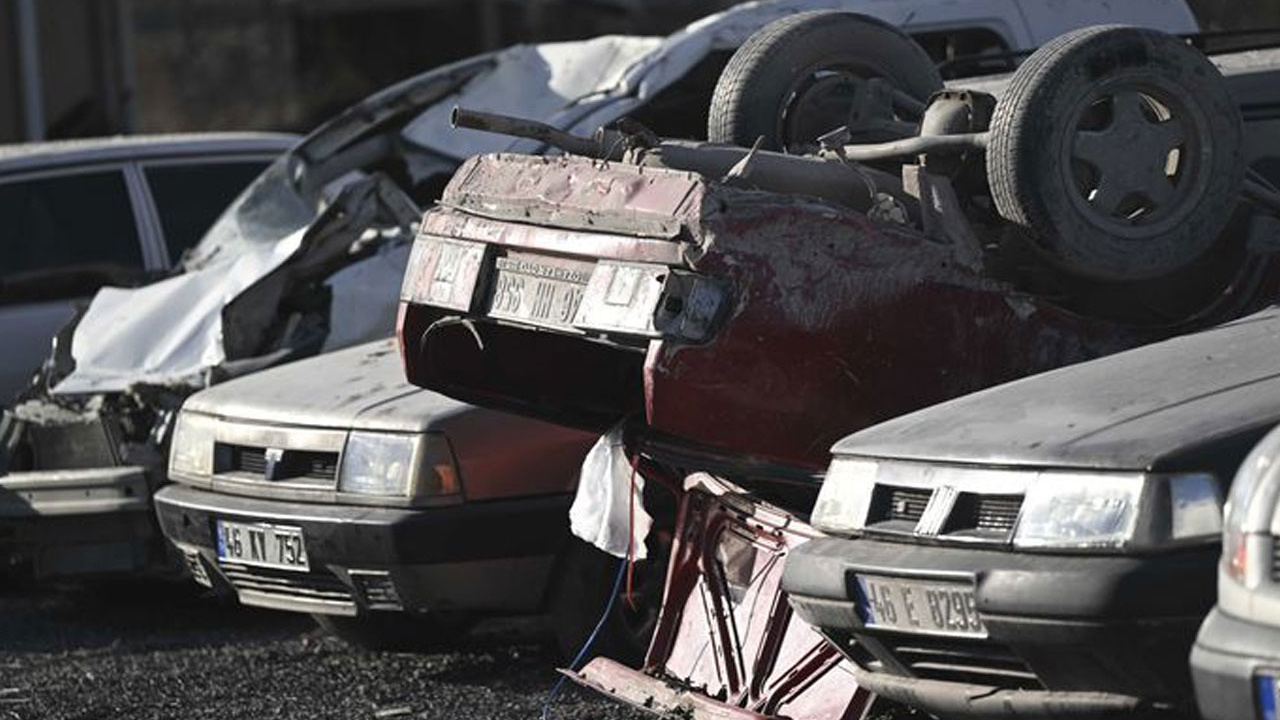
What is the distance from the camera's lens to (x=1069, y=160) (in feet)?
18.8

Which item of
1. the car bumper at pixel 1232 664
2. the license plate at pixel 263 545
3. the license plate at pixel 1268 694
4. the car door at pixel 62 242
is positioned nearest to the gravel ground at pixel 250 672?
the license plate at pixel 263 545

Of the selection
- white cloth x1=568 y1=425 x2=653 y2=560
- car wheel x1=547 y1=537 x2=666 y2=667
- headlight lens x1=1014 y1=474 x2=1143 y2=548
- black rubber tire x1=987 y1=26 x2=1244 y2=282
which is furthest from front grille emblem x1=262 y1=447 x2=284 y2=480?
headlight lens x1=1014 y1=474 x2=1143 y2=548

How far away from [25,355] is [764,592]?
461 centimetres

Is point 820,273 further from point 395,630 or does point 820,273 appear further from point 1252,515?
point 395,630

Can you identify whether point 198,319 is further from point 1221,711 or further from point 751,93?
point 1221,711

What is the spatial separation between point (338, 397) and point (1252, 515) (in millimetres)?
3500

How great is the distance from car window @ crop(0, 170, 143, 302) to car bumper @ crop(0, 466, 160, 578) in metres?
1.33

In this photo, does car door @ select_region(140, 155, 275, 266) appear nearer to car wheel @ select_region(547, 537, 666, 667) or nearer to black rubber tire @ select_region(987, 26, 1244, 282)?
car wheel @ select_region(547, 537, 666, 667)

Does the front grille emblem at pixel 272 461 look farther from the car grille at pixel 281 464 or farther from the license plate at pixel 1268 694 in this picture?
Answer: the license plate at pixel 1268 694

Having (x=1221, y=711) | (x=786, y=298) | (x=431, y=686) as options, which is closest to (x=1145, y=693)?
(x=1221, y=711)

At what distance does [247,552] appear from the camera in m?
7.23

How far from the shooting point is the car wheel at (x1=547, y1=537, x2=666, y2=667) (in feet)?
22.4

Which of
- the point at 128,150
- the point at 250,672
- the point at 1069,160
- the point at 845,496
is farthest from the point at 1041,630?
the point at 128,150

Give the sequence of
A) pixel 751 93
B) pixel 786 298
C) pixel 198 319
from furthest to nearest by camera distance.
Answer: pixel 198 319 → pixel 751 93 → pixel 786 298
